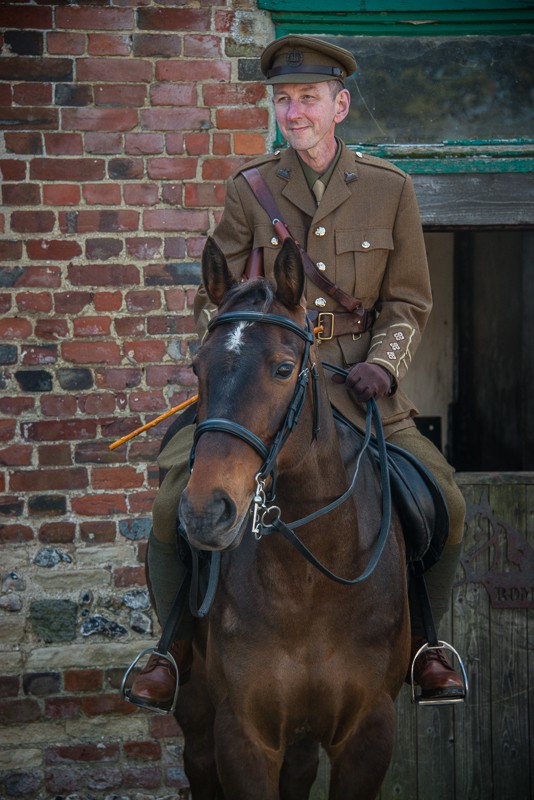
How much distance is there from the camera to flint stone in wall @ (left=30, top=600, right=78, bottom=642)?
489 cm

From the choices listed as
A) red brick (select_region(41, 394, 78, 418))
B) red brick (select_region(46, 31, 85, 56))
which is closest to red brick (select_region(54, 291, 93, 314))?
red brick (select_region(41, 394, 78, 418))

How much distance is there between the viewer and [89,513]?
16.1 ft

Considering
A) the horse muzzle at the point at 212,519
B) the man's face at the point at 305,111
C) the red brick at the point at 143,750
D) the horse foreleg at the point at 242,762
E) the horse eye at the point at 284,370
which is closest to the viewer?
the horse muzzle at the point at 212,519

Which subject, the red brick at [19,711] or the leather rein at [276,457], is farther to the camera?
the red brick at [19,711]

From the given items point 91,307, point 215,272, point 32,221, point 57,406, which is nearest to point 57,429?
point 57,406

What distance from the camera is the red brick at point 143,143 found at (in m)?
4.84

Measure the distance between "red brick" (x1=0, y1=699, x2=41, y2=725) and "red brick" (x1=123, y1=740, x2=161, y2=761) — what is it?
1.50 feet

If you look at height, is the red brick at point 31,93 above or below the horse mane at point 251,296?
above

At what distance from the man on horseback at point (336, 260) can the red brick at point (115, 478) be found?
1.08 m

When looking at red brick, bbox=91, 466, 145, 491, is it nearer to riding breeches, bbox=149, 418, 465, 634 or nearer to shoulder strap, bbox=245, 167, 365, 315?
riding breeches, bbox=149, 418, 465, 634

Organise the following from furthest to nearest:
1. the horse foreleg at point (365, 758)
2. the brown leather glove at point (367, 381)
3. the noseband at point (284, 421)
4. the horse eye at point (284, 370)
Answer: the brown leather glove at point (367, 381) → the horse foreleg at point (365, 758) → the horse eye at point (284, 370) → the noseband at point (284, 421)

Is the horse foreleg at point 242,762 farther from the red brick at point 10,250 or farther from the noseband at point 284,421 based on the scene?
the red brick at point 10,250

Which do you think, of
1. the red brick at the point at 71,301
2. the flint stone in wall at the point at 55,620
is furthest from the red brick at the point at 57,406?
the flint stone in wall at the point at 55,620

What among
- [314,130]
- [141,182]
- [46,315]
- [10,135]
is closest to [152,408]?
[46,315]
